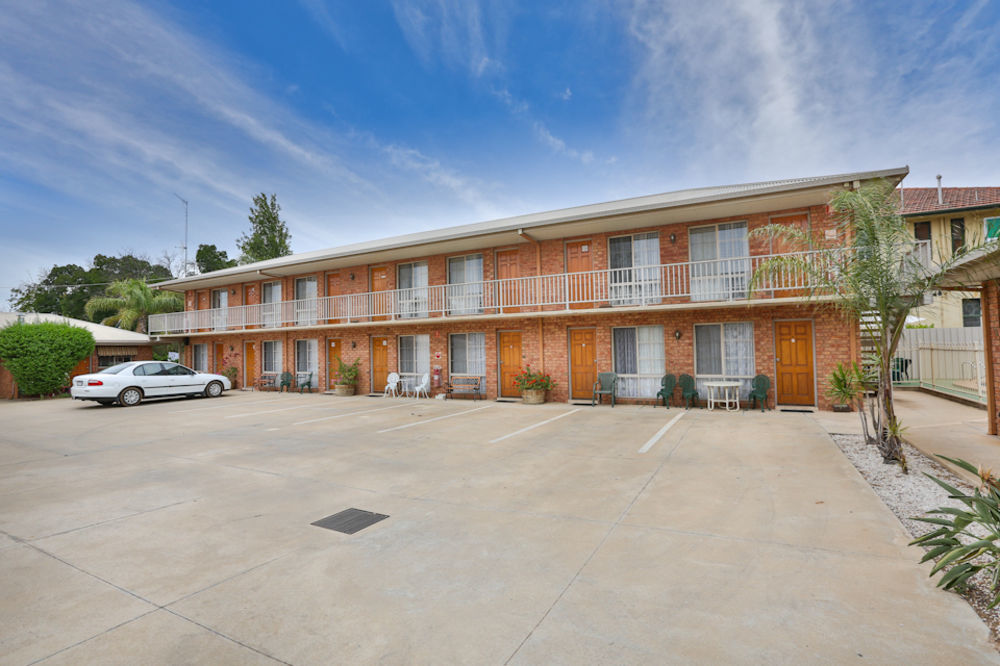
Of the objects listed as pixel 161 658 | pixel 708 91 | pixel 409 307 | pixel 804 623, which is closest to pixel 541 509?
pixel 804 623

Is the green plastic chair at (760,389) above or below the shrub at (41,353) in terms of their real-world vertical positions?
below

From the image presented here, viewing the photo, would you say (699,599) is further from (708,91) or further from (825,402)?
(708,91)

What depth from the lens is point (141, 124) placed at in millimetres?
18016

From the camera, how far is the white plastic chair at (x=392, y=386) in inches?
629

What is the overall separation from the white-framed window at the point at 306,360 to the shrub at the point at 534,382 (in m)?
10.1

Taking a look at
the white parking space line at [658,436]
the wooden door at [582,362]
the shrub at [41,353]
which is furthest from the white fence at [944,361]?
the shrub at [41,353]

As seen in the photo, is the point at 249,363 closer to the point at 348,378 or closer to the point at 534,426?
the point at 348,378

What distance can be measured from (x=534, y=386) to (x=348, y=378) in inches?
319

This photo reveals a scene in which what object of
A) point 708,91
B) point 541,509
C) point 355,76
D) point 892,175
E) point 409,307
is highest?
point 355,76

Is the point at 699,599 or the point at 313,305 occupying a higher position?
the point at 313,305

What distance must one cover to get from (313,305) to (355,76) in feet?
34.9

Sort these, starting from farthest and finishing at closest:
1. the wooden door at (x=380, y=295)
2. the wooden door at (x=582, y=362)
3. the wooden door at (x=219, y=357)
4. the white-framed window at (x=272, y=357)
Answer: the wooden door at (x=219, y=357)
the white-framed window at (x=272, y=357)
the wooden door at (x=380, y=295)
the wooden door at (x=582, y=362)

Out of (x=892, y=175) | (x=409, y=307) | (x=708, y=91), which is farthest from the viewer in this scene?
(x=409, y=307)

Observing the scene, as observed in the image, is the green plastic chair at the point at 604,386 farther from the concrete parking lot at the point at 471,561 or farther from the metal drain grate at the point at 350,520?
the metal drain grate at the point at 350,520
